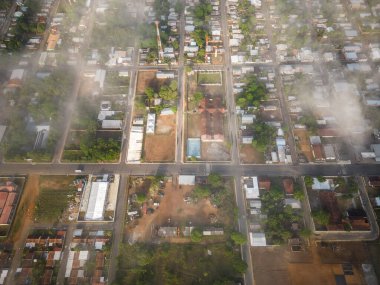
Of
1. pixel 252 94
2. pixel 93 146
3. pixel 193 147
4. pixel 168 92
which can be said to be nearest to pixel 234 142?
pixel 193 147

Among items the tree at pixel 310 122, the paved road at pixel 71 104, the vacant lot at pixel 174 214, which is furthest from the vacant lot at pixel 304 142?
the paved road at pixel 71 104

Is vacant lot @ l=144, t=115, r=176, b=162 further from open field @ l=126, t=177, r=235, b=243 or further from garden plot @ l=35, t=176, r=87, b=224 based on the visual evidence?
garden plot @ l=35, t=176, r=87, b=224

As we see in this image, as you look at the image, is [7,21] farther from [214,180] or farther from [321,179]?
[321,179]

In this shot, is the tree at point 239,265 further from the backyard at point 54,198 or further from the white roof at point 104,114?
the white roof at point 104,114

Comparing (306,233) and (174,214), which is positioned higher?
(174,214)

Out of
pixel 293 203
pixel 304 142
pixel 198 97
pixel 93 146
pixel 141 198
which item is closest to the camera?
pixel 141 198

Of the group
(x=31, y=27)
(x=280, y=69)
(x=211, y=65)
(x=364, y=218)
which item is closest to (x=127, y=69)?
(x=211, y=65)
